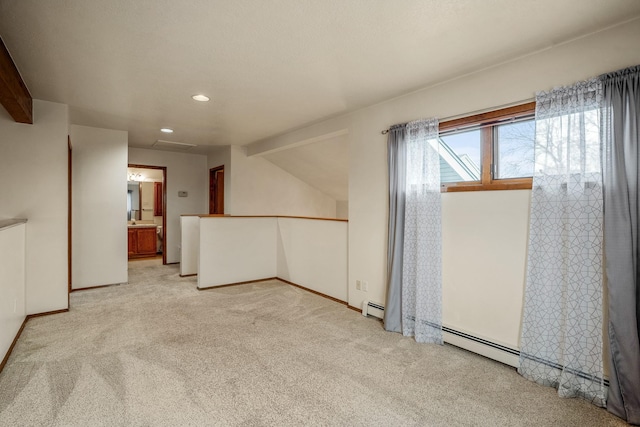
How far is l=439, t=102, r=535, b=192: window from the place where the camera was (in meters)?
2.46

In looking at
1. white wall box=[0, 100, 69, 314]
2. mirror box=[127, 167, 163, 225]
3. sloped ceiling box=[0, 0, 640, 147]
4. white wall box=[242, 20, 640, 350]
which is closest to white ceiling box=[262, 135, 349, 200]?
white wall box=[242, 20, 640, 350]

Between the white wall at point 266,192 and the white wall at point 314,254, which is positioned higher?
the white wall at point 266,192

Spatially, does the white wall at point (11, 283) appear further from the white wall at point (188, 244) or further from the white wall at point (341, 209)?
the white wall at point (341, 209)

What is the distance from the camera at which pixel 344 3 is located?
179 centimetres

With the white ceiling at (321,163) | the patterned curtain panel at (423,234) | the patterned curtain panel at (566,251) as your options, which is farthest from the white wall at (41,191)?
the patterned curtain panel at (566,251)

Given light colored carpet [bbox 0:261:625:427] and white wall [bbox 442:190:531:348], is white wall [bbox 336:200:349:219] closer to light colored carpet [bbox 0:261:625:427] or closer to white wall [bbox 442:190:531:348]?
light colored carpet [bbox 0:261:625:427]

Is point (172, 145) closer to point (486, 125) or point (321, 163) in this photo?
point (321, 163)

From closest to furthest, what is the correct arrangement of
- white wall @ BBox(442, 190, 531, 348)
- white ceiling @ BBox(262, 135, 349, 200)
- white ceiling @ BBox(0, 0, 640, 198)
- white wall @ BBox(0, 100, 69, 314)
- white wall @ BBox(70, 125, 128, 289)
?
white ceiling @ BBox(0, 0, 640, 198), white wall @ BBox(442, 190, 531, 348), white wall @ BBox(0, 100, 69, 314), white wall @ BBox(70, 125, 128, 289), white ceiling @ BBox(262, 135, 349, 200)

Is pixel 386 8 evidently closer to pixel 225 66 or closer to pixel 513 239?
pixel 225 66

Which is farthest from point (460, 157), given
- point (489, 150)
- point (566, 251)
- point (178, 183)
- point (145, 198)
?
point (145, 198)

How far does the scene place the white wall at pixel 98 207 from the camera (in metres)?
4.58

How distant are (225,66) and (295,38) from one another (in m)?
0.75

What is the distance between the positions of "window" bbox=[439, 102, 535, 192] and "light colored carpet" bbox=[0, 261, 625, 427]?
1.47 metres

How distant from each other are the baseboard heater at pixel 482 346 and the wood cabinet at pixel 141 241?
700 cm
